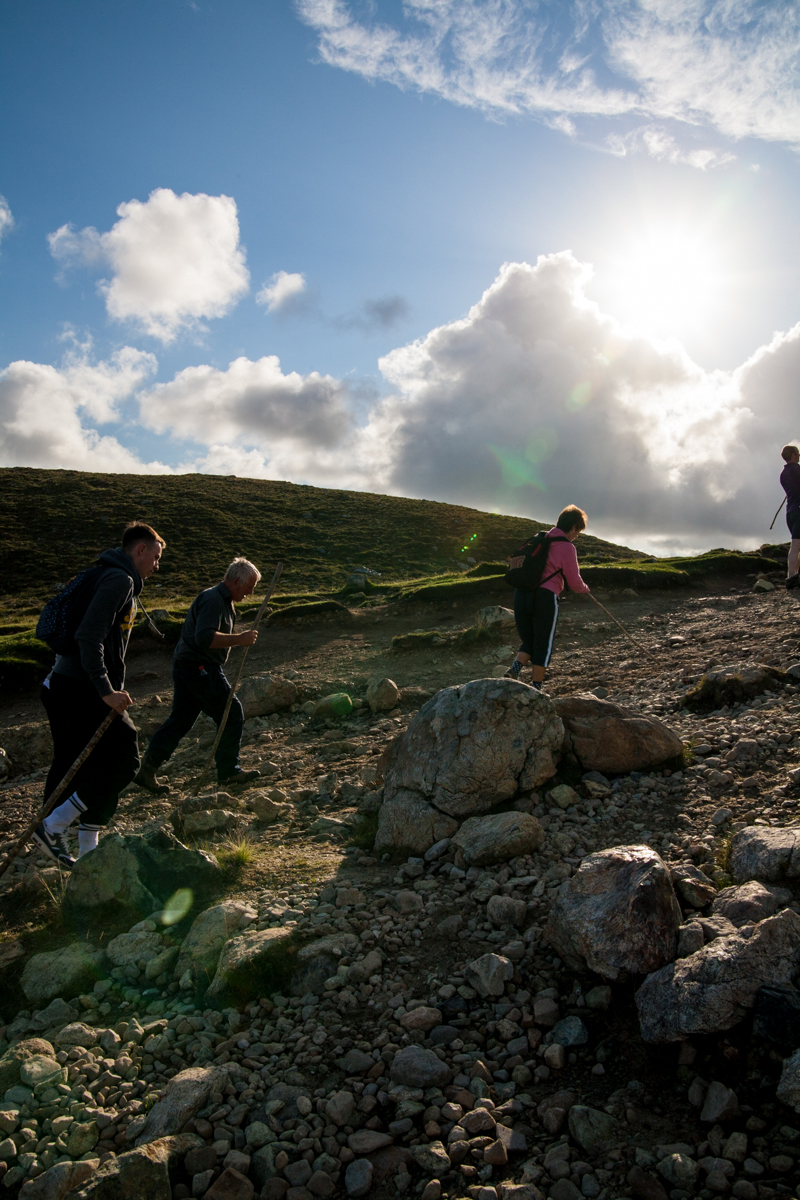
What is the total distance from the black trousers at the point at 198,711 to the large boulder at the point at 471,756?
2487 mm

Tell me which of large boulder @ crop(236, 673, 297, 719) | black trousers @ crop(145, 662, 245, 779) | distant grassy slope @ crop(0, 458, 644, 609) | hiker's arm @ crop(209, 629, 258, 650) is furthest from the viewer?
distant grassy slope @ crop(0, 458, 644, 609)

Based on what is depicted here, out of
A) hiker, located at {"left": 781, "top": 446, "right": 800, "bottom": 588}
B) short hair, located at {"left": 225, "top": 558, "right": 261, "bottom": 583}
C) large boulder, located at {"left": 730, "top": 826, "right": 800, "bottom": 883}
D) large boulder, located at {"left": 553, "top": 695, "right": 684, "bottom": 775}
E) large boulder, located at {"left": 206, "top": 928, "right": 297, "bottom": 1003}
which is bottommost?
large boulder, located at {"left": 206, "top": 928, "right": 297, "bottom": 1003}

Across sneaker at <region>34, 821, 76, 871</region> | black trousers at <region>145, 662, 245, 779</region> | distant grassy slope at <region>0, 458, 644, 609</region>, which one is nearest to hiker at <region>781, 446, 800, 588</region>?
black trousers at <region>145, 662, 245, 779</region>

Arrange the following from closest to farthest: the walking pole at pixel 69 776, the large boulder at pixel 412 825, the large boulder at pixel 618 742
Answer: the walking pole at pixel 69 776
the large boulder at pixel 412 825
the large boulder at pixel 618 742

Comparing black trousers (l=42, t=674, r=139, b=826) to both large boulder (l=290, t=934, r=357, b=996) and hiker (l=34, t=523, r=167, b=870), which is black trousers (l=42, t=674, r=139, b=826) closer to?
hiker (l=34, t=523, r=167, b=870)

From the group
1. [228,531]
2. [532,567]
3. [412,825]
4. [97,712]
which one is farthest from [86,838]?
[228,531]

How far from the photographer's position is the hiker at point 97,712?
5.61m

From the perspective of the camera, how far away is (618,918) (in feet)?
13.1

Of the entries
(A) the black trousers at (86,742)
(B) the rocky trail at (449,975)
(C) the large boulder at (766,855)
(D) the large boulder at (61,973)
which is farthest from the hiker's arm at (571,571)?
(D) the large boulder at (61,973)

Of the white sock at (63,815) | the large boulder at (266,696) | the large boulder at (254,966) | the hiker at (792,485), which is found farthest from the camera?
the hiker at (792,485)

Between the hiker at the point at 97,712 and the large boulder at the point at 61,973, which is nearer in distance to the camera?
the large boulder at the point at 61,973

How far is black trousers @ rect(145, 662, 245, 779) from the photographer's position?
7.88 m

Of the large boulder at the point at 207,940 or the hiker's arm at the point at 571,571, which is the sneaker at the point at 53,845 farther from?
the hiker's arm at the point at 571,571

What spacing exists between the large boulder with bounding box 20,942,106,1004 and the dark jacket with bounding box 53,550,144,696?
1.92m
